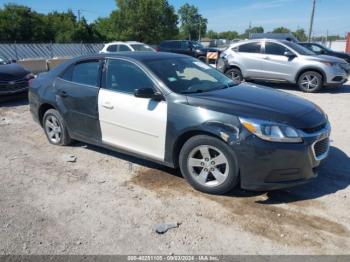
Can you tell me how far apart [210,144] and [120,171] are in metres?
1.52

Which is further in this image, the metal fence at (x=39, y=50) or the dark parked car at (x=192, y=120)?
the metal fence at (x=39, y=50)

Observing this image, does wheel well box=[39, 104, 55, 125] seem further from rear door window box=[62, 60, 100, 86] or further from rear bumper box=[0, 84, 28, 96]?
rear bumper box=[0, 84, 28, 96]

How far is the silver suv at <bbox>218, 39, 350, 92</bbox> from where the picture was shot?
10.9 m

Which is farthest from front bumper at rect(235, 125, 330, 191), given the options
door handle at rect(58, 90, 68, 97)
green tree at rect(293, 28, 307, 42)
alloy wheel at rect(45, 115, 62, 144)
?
green tree at rect(293, 28, 307, 42)

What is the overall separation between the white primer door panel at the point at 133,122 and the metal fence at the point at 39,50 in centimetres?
2300

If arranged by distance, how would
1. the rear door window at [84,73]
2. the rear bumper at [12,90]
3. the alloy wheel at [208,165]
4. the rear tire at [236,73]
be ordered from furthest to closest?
the rear tire at [236,73]
the rear bumper at [12,90]
the rear door window at [84,73]
the alloy wheel at [208,165]

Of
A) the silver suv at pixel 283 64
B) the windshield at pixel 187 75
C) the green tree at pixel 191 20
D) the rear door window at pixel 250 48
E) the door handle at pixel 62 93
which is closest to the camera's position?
the windshield at pixel 187 75

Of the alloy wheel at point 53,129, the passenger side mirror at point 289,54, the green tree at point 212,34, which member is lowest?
the alloy wheel at point 53,129

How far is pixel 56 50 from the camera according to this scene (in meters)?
30.5

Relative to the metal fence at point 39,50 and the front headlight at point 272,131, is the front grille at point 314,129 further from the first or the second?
the metal fence at point 39,50

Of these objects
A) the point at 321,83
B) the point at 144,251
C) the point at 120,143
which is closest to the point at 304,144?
the point at 144,251

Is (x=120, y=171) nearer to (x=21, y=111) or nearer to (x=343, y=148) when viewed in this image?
(x=343, y=148)

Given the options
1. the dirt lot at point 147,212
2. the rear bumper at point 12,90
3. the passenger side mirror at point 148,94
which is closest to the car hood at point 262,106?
the passenger side mirror at point 148,94

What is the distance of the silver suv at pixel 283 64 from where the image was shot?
1088 centimetres
